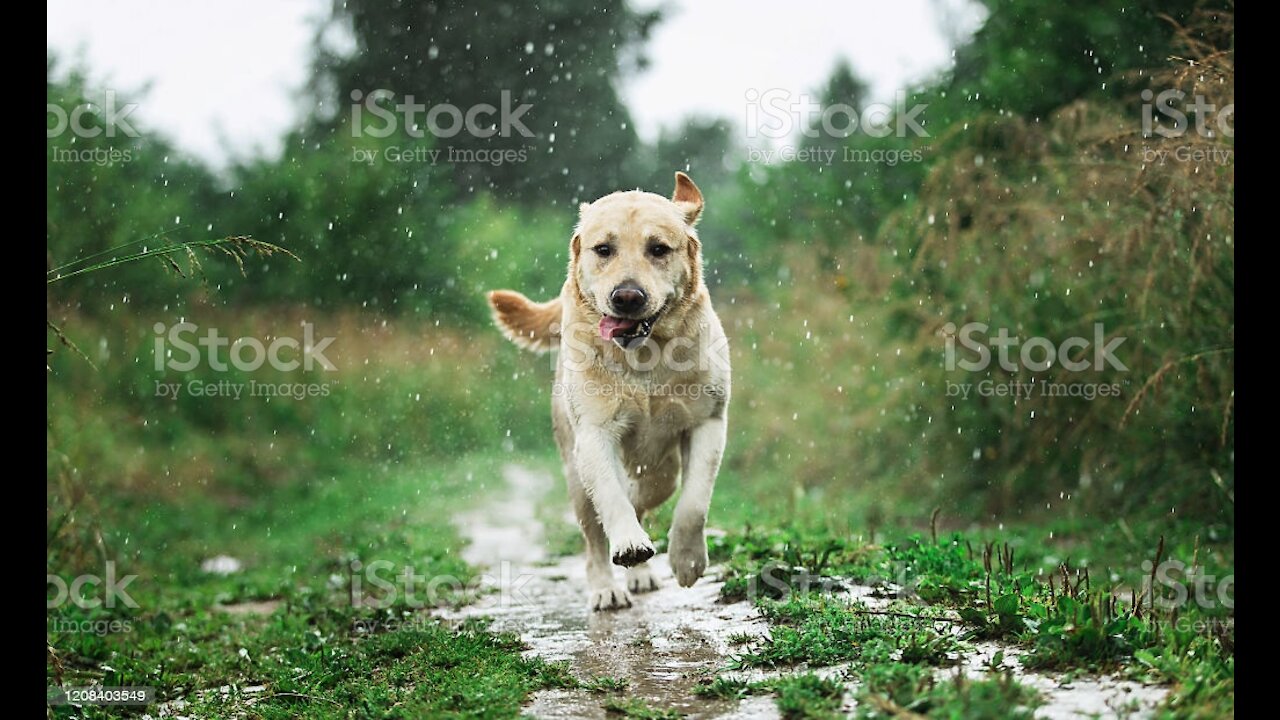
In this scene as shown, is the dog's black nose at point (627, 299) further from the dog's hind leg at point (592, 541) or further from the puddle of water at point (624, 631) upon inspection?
the puddle of water at point (624, 631)

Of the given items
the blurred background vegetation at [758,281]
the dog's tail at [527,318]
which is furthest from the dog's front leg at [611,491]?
the blurred background vegetation at [758,281]

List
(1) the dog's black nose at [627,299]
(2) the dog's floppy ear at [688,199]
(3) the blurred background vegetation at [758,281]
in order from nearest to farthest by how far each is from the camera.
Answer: (1) the dog's black nose at [627,299] → (2) the dog's floppy ear at [688,199] → (3) the blurred background vegetation at [758,281]

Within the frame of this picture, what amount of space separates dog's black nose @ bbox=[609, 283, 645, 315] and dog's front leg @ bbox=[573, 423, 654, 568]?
Answer: 29.1 inches

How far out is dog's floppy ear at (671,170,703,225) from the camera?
5.43 metres

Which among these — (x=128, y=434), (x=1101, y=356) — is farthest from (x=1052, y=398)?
(x=128, y=434)

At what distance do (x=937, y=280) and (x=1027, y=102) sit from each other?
7.50 ft

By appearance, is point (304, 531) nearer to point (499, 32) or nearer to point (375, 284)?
point (375, 284)

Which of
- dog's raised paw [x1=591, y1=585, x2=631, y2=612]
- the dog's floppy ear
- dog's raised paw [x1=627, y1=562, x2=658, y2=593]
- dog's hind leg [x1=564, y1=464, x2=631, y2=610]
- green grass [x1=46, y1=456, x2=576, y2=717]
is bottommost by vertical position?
green grass [x1=46, y1=456, x2=576, y2=717]

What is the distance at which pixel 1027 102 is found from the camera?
36.8 feet

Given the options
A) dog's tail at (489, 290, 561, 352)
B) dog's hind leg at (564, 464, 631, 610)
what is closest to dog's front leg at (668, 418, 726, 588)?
dog's hind leg at (564, 464, 631, 610)

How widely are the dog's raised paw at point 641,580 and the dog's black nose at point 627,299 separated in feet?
5.97

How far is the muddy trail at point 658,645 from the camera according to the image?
3469 mm

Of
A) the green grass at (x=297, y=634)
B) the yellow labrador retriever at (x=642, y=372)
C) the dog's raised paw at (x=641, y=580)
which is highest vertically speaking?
the yellow labrador retriever at (x=642, y=372)

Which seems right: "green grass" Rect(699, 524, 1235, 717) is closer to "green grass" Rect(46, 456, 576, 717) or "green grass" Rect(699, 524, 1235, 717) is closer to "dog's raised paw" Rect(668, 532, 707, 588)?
"dog's raised paw" Rect(668, 532, 707, 588)
